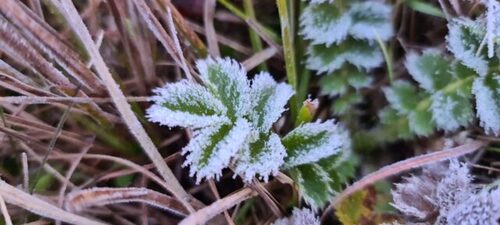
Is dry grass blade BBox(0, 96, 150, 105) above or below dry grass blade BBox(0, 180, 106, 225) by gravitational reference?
above

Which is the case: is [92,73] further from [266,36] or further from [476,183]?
[476,183]

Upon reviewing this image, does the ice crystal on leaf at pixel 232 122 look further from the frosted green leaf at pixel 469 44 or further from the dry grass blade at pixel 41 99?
the frosted green leaf at pixel 469 44

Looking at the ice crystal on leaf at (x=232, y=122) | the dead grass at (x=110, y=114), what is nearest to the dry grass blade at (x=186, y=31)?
the dead grass at (x=110, y=114)

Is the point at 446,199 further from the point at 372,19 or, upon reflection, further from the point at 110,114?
the point at 110,114

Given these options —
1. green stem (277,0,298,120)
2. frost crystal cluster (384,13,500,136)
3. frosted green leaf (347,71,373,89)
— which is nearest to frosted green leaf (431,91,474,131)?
frost crystal cluster (384,13,500,136)

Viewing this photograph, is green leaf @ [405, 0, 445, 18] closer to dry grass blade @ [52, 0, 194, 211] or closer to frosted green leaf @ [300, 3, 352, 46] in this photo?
frosted green leaf @ [300, 3, 352, 46]
